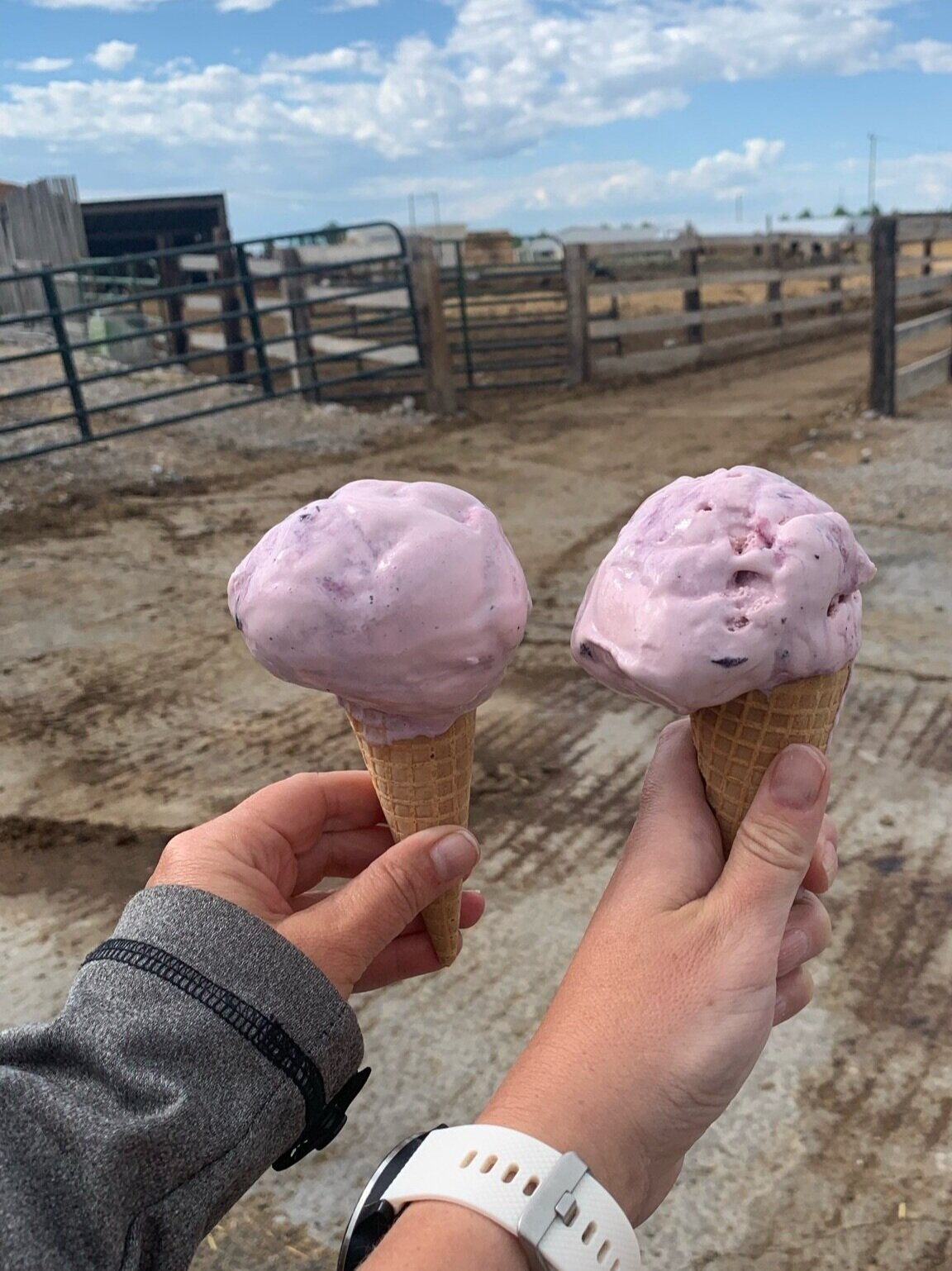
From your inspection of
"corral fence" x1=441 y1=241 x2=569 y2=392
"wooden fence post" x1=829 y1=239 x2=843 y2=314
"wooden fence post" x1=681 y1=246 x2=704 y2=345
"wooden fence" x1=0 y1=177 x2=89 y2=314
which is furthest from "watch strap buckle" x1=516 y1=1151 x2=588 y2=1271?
→ "wooden fence" x1=0 y1=177 x2=89 y2=314

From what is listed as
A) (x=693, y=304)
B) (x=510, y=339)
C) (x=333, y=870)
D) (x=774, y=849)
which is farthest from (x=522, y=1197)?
(x=693, y=304)

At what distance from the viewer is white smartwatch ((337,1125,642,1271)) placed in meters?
1.04

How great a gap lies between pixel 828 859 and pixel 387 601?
0.80 meters

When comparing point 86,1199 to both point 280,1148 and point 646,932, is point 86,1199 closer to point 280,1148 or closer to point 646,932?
point 280,1148

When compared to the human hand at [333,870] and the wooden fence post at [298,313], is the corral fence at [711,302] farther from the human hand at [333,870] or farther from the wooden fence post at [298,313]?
the human hand at [333,870]

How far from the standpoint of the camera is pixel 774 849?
1.27 metres

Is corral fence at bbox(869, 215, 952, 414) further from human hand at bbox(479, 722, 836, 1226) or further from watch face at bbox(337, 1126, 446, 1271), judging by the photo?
watch face at bbox(337, 1126, 446, 1271)

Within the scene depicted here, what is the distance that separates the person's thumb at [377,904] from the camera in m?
1.34

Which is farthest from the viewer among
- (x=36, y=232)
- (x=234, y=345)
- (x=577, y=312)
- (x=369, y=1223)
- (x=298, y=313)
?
(x=36, y=232)

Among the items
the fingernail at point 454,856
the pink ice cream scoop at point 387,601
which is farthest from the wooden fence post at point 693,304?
the fingernail at point 454,856

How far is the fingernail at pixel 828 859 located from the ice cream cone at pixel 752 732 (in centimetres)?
18

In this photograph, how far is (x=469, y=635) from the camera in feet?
4.61

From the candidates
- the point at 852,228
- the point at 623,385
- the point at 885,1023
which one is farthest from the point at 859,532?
the point at 852,228

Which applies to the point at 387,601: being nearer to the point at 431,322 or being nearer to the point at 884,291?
the point at 884,291
